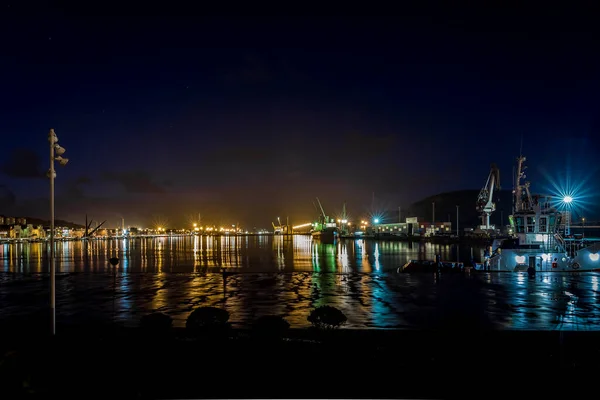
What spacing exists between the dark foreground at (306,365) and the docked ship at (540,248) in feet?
109

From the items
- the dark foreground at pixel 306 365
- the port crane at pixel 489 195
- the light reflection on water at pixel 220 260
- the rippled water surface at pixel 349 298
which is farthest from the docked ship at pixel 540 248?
the port crane at pixel 489 195

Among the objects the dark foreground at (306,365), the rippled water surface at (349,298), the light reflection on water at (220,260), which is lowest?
the light reflection on water at (220,260)

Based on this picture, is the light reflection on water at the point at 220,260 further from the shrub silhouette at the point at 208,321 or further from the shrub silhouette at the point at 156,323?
the shrub silhouette at the point at 156,323

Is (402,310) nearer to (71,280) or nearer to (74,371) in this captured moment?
(74,371)

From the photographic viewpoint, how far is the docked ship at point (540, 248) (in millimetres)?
45781

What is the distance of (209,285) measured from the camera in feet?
116

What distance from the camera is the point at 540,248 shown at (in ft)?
156

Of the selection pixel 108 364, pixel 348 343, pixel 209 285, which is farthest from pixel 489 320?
pixel 209 285

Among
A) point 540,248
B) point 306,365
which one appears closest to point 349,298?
point 306,365

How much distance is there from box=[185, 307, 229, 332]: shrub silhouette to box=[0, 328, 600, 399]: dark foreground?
43 centimetres

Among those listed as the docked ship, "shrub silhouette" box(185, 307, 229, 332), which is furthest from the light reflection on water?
"shrub silhouette" box(185, 307, 229, 332)

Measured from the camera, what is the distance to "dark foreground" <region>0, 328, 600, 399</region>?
30.5 ft

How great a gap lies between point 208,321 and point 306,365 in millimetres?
4276

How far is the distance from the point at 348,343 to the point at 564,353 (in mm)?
6423
